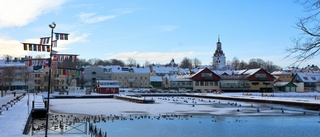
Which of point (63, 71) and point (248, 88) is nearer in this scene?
point (63, 71)

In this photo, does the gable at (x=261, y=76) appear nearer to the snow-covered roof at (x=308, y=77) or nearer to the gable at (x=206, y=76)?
the gable at (x=206, y=76)

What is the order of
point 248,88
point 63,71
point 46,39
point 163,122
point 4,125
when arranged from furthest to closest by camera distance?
point 248,88
point 163,122
point 4,125
point 63,71
point 46,39

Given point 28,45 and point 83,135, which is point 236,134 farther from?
point 28,45

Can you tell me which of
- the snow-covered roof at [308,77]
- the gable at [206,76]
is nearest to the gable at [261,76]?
the gable at [206,76]

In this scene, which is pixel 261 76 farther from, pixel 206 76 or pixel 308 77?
pixel 308 77

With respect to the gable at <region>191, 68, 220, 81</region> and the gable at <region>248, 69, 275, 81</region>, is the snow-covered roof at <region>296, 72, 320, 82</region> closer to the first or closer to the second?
the gable at <region>248, 69, 275, 81</region>

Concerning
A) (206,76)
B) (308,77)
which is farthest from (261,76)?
(308,77)

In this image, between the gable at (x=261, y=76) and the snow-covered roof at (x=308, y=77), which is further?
the snow-covered roof at (x=308, y=77)

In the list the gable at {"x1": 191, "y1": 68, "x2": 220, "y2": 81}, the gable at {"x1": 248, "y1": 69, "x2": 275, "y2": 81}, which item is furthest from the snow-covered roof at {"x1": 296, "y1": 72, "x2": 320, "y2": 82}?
the gable at {"x1": 191, "y1": 68, "x2": 220, "y2": 81}

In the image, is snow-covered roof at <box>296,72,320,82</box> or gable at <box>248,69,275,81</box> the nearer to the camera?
gable at <box>248,69,275,81</box>

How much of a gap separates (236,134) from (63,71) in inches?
522

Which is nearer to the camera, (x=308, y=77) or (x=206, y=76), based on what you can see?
(x=206, y=76)

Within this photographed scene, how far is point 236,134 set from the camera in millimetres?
28844

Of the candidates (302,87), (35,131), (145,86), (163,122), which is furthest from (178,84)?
(35,131)
